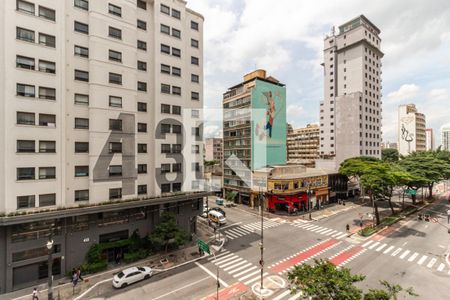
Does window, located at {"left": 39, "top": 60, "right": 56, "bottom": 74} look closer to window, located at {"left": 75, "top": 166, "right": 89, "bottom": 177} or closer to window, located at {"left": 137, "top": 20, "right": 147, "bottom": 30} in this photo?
window, located at {"left": 75, "top": 166, "right": 89, "bottom": 177}

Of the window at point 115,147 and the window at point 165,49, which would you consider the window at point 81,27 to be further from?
the window at point 115,147

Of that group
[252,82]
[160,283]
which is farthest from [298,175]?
[160,283]

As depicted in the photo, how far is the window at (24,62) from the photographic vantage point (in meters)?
22.2

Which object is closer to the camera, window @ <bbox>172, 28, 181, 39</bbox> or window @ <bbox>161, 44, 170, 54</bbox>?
window @ <bbox>161, 44, 170, 54</bbox>

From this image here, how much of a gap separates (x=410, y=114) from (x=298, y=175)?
11882 centimetres

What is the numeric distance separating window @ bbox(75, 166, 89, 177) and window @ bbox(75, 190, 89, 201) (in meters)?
1.89

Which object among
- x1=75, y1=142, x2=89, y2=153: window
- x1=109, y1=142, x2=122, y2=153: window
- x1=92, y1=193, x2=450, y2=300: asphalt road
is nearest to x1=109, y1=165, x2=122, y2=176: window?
x1=109, y1=142, x2=122, y2=153: window

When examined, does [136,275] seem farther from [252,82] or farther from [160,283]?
[252,82]

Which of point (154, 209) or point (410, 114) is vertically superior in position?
point (410, 114)

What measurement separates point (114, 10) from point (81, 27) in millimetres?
4494

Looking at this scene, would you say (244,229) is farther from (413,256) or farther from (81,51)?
(81,51)

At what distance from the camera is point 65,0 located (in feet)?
80.9

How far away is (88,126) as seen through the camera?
2606 cm

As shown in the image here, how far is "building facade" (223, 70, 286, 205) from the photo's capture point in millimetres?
55031
